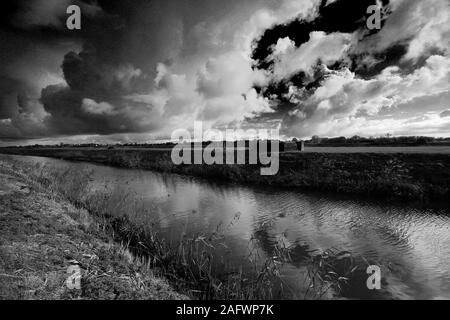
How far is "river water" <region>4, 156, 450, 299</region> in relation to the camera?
27.4ft

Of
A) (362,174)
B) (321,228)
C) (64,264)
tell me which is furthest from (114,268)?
(362,174)

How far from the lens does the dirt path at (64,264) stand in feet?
18.7

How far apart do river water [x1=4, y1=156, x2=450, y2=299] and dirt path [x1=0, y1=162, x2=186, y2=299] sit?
9.31ft

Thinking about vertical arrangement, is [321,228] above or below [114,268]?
below

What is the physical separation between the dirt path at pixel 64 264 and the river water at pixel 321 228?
112 inches

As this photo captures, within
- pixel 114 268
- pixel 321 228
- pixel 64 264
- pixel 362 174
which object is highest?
pixel 362 174

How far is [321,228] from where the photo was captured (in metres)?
12.7

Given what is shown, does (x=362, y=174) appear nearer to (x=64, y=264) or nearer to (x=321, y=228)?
(x=321, y=228)

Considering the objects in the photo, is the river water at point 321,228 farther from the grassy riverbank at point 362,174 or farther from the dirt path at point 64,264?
the dirt path at point 64,264

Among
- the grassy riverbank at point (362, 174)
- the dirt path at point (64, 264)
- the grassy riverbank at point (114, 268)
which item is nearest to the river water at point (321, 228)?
the grassy riverbank at point (114, 268)

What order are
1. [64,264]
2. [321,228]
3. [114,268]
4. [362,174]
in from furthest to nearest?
[362,174], [321,228], [114,268], [64,264]

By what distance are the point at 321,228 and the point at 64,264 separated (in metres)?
10.6
